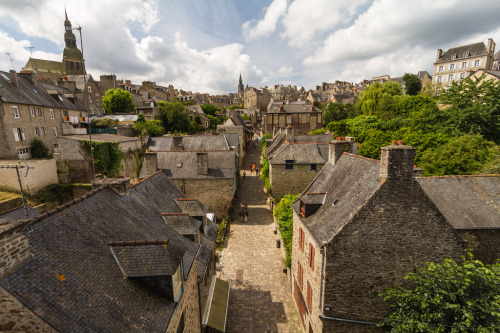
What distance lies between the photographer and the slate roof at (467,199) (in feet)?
37.6

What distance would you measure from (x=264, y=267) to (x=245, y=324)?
188 inches

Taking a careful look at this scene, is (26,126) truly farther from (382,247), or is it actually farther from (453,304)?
(453,304)

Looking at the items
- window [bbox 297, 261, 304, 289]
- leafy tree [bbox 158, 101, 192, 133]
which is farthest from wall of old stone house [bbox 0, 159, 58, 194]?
leafy tree [bbox 158, 101, 192, 133]

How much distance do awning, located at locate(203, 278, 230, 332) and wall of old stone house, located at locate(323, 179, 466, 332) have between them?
5.37m

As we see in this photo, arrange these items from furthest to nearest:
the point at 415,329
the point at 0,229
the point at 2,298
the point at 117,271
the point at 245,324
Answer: the point at 245,324 → the point at 415,329 → the point at 117,271 → the point at 0,229 → the point at 2,298

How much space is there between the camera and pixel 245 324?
40.9ft

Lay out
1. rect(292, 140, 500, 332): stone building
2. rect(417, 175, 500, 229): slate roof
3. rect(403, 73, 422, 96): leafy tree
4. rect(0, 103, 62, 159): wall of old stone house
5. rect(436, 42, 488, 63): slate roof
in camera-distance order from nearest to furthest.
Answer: rect(292, 140, 500, 332): stone building, rect(417, 175, 500, 229): slate roof, rect(0, 103, 62, 159): wall of old stone house, rect(403, 73, 422, 96): leafy tree, rect(436, 42, 488, 63): slate roof

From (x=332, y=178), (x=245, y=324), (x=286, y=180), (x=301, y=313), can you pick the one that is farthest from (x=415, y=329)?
(x=286, y=180)

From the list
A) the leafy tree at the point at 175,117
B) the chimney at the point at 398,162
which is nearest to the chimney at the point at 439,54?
the leafy tree at the point at 175,117

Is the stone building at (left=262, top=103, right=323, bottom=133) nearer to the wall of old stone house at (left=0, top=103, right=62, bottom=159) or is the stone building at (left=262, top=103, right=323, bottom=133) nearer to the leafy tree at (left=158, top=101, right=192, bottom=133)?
the leafy tree at (left=158, top=101, right=192, bottom=133)

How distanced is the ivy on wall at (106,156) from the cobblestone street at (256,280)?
48.0 ft

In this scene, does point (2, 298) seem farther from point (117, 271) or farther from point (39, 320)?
point (117, 271)

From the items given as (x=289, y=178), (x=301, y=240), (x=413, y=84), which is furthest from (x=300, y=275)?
(x=413, y=84)

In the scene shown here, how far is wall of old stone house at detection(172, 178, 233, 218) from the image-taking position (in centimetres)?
2270
